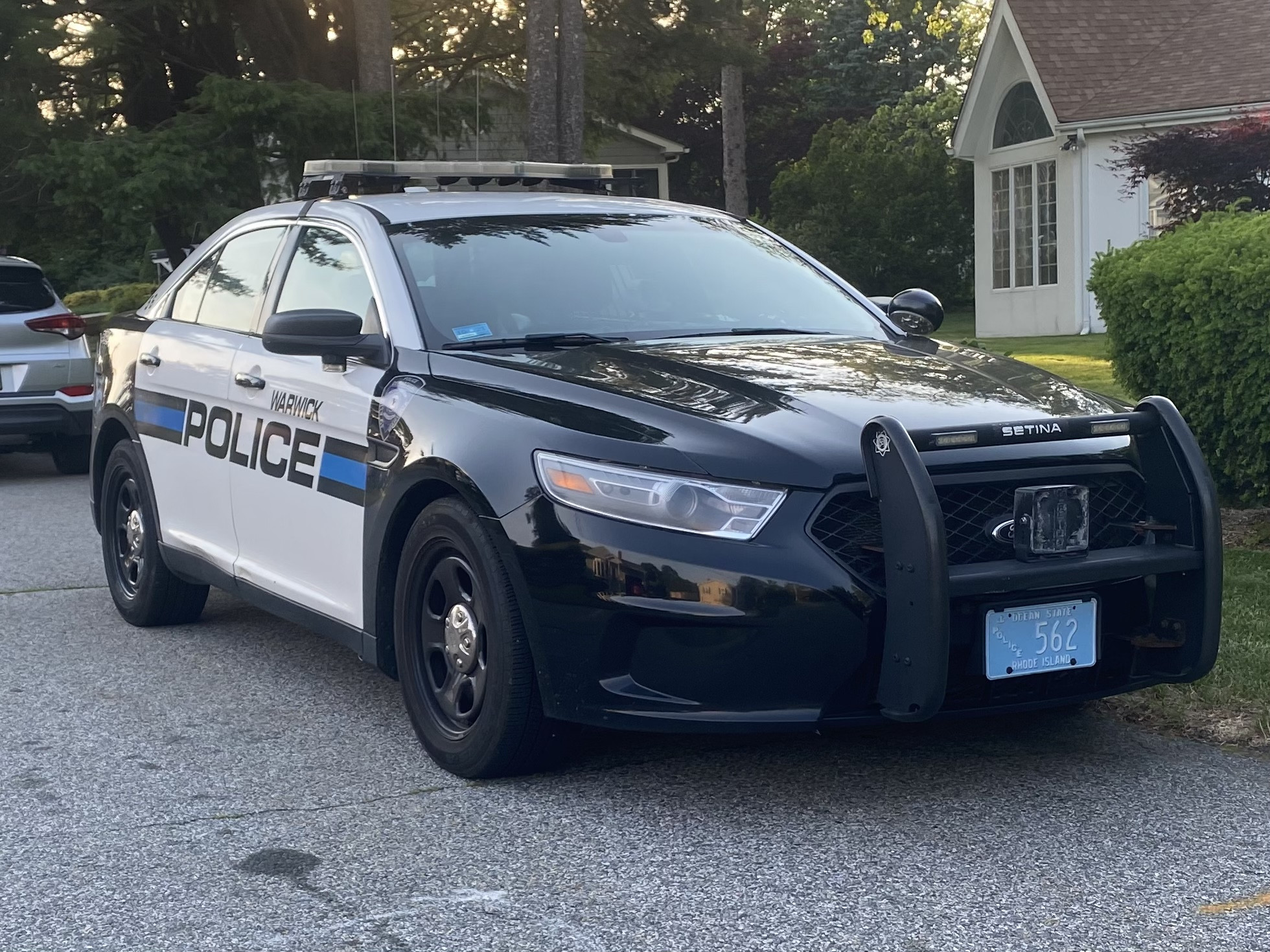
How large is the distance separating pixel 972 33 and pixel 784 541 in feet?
126

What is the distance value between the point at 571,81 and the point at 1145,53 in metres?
11.6

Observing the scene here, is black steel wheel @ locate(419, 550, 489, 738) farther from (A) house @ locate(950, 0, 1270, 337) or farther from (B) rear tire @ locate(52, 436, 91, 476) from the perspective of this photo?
(A) house @ locate(950, 0, 1270, 337)

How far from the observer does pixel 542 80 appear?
51.3 feet

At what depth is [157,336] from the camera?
268 inches

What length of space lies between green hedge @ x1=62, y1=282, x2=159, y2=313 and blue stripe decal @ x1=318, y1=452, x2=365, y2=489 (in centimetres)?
2623

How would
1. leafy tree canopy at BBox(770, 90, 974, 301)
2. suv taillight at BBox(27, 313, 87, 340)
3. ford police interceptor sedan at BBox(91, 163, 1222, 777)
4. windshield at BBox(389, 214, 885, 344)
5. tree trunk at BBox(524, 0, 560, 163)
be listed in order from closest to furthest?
ford police interceptor sedan at BBox(91, 163, 1222, 777) → windshield at BBox(389, 214, 885, 344) → suv taillight at BBox(27, 313, 87, 340) → tree trunk at BBox(524, 0, 560, 163) → leafy tree canopy at BBox(770, 90, 974, 301)

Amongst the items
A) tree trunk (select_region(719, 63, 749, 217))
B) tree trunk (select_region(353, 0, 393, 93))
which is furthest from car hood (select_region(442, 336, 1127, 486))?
tree trunk (select_region(719, 63, 749, 217))

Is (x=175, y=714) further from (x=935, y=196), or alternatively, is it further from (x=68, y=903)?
(x=935, y=196)

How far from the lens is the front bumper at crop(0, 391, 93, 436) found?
1222cm

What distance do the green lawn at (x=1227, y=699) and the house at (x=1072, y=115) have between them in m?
16.2

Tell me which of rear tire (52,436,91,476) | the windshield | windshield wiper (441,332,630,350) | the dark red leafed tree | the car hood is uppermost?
the dark red leafed tree

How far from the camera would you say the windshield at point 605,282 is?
5398 millimetres

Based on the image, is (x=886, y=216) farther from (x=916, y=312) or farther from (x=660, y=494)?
(x=660, y=494)

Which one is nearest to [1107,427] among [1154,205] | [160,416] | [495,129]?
[160,416]
